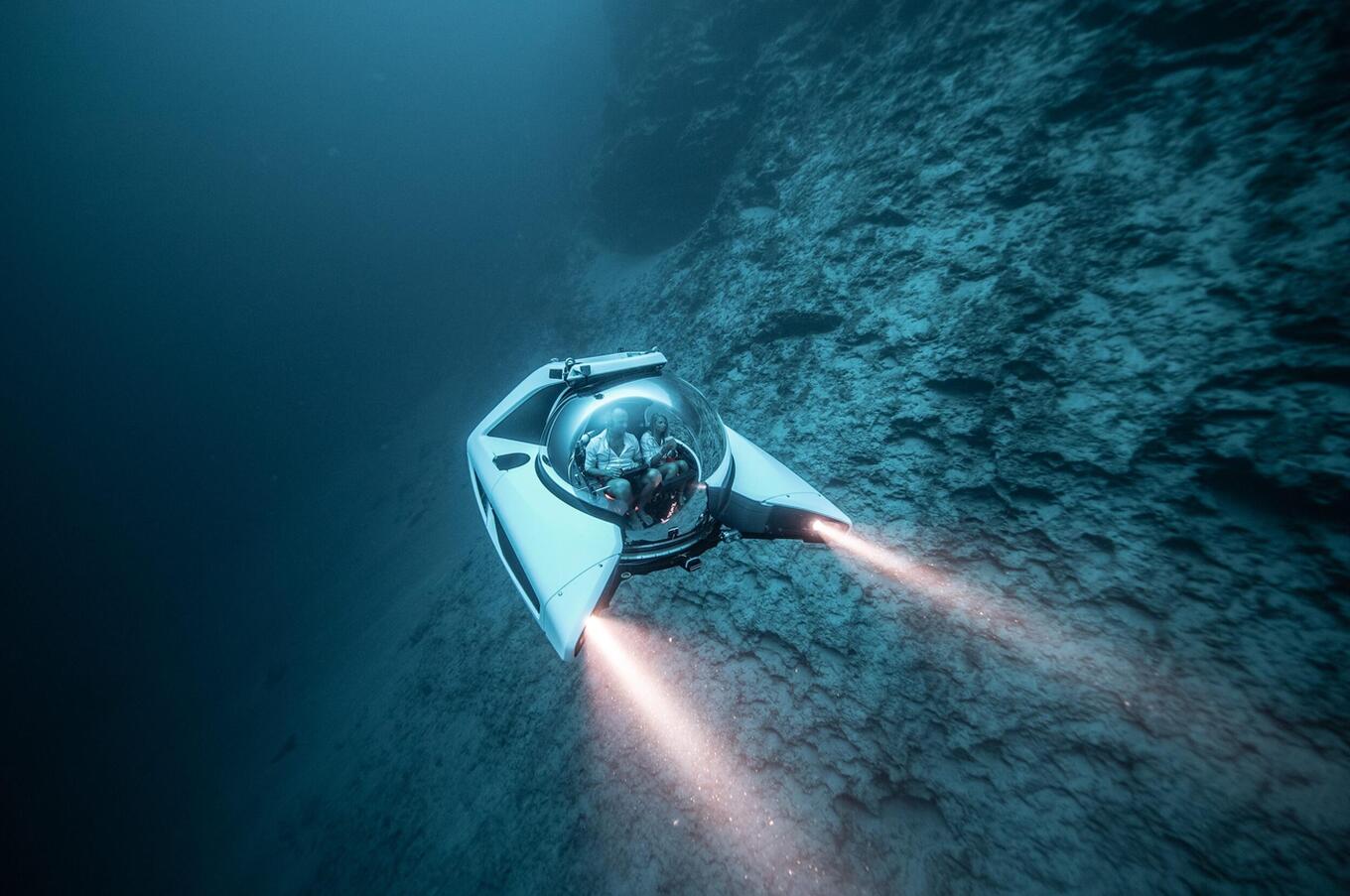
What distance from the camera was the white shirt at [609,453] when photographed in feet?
7.66

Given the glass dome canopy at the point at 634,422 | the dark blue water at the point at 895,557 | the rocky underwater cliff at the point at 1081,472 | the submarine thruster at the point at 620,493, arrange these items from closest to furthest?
the rocky underwater cliff at the point at 1081,472 < the dark blue water at the point at 895,557 < the submarine thruster at the point at 620,493 < the glass dome canopy at the point at 634,422

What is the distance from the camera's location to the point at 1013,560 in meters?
2.21

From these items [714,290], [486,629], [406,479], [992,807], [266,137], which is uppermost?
[266,137]

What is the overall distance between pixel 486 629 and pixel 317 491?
12.3 metres

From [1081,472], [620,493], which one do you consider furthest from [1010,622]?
[620,493]

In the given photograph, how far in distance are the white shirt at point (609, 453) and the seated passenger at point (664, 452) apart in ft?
0.23

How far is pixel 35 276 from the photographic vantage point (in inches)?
590

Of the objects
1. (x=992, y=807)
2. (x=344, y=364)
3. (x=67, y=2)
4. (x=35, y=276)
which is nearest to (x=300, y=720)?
(x=992, y=807)

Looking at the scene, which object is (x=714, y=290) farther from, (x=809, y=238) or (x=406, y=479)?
(x=406, y=479)

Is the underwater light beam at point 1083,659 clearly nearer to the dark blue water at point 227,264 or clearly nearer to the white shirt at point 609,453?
the white shirt at point 609,453

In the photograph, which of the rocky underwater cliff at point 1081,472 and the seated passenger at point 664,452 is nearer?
the rocky underwater cliff at point 1081,472

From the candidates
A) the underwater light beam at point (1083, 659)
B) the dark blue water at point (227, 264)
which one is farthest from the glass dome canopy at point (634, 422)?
the dark blue water at point (227, 264)

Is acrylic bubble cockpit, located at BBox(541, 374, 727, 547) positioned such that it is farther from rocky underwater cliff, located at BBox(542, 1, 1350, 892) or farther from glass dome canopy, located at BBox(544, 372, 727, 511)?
rocky underwater cliff, located at BBox(542, 1, 1350, 892)

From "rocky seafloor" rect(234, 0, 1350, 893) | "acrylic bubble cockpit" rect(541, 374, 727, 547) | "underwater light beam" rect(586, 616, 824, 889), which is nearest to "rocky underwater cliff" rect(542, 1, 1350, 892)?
"rocky seafloor" rect(234, 0, 1350, 893)
